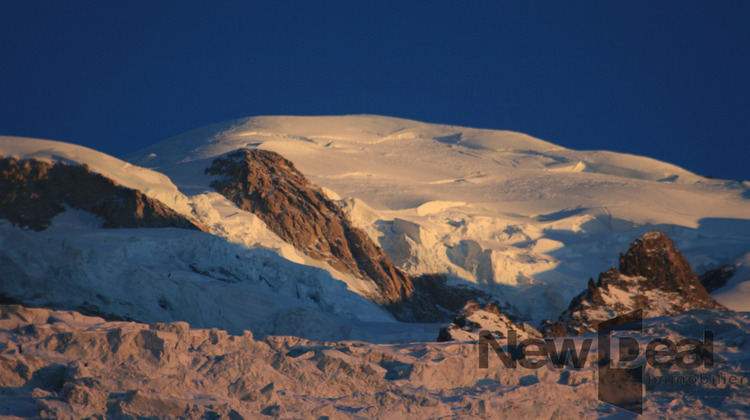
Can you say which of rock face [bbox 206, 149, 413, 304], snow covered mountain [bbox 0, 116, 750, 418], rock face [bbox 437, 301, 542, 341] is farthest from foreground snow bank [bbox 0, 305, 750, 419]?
rock face [bbox 206, 149, 413, 304]

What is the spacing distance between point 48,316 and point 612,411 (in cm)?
1174

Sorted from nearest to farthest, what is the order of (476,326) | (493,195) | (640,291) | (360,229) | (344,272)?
(476,326), (640,291), (344,272), (360,229), (493,195)

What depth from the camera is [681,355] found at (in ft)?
65.8


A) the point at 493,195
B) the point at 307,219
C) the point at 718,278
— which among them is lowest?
the point at 718,278

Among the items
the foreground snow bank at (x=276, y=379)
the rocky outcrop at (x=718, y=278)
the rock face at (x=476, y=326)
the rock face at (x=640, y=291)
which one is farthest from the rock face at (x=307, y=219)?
the foreground snow bank at (x=276, y=379)

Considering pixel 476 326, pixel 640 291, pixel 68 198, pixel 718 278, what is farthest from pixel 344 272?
pixel 476 326

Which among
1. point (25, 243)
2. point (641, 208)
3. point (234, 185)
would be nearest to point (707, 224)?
point (641, 208)

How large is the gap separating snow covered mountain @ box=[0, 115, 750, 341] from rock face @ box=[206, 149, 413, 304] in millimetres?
150

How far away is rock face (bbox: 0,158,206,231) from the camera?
5044 cm

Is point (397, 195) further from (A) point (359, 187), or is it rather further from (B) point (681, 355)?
(B) point (681, 355)

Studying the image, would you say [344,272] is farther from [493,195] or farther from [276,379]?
[493,195]

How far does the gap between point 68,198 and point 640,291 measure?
1279 inches

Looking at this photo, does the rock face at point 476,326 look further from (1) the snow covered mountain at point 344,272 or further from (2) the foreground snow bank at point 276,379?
(2) the foreground snow bank at point 276,379

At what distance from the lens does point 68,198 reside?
5256 cm
